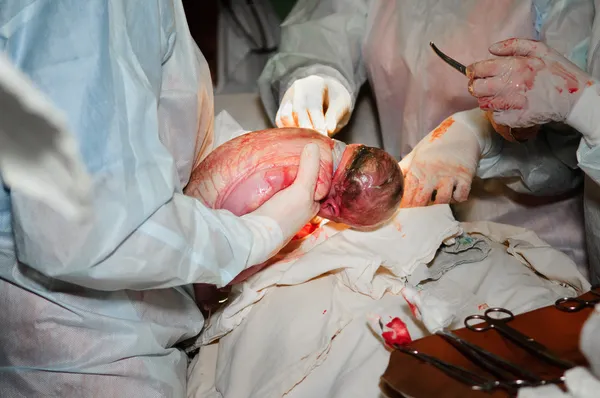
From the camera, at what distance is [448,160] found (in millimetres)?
1591

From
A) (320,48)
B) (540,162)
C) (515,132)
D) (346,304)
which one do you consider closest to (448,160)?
(515,132)

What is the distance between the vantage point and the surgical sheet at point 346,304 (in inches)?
47.9

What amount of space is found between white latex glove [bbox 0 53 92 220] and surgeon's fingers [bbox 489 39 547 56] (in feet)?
3.24

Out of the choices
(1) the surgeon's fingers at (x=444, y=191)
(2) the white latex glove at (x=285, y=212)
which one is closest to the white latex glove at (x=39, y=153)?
(2) the white latex glove at (x=285, y=212)

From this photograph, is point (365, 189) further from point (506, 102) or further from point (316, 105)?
point (316, 105)

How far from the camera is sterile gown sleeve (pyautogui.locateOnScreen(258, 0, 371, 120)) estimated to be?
1997 millimetres

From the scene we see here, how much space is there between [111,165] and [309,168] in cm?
50

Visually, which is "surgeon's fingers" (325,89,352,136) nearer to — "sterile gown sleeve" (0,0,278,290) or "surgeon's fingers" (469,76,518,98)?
"surgeon's fingers" (469,76,518,98)

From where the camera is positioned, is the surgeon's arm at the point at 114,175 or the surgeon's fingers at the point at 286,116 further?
the surgeon's fingers at the point at 286,116

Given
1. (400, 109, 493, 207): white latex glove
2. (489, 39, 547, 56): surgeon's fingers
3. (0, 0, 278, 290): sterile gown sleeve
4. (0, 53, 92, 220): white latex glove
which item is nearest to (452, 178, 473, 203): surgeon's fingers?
(400, 109, 493, 207): white latex glove

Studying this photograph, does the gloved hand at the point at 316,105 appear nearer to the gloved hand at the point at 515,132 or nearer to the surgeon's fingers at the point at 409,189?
the surgeon's fingers at the point at 409,189

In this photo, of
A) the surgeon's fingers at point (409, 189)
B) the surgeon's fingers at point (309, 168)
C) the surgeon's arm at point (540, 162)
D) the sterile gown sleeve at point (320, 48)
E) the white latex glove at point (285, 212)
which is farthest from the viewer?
the sterile gown sleeve at point (320, 48)

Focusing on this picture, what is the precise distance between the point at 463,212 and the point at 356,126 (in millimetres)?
595

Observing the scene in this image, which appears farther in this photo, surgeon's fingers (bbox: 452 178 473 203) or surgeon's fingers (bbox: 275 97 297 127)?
surgeon's fingers (bbox: 275 97 297 127)
